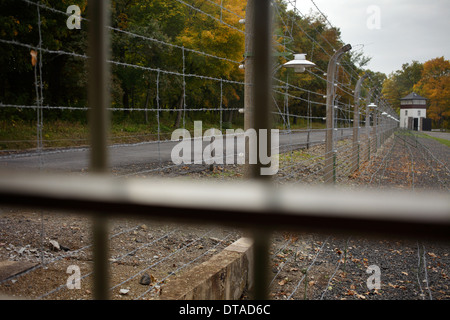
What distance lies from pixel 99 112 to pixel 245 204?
1.28 feet

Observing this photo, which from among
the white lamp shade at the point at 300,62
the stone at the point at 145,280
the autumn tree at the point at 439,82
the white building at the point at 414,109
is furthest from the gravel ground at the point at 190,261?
the white building at the point at 414,109

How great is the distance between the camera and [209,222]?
45 cm

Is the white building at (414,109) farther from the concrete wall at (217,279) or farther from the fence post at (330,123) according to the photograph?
the concrete wall at (217,279)

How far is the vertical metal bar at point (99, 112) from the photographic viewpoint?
0.69m

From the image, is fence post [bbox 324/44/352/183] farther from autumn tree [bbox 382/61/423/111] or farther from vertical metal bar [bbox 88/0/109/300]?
autumn tree [bbox 382/61/423/111]

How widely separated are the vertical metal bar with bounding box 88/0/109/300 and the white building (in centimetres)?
7188

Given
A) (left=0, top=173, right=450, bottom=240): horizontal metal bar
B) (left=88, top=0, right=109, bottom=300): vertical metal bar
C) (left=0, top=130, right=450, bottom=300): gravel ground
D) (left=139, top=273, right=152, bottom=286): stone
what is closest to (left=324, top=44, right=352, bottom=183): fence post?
(left=0, top=130, right=450, bottom=300): gravel ground

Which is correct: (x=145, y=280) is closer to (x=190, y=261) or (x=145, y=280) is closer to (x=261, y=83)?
(x=190, y=261)

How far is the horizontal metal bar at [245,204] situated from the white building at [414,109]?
7201 cm

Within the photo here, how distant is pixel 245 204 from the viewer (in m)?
0.45

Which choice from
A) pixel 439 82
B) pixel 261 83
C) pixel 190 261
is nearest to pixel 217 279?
pixel 190 261
